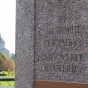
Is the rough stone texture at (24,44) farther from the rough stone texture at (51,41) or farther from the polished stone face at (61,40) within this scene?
the polished stone face at (61,40)

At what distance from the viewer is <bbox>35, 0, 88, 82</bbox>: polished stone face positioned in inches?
379

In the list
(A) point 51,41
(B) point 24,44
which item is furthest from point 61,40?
(B) point 24,44

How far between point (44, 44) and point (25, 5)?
1897 mm

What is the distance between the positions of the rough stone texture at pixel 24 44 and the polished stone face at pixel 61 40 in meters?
0.31

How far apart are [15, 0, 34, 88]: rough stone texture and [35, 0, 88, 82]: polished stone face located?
0.31 m

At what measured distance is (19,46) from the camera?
1175 centimetres

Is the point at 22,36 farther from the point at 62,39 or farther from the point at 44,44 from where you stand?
the point at 62,39

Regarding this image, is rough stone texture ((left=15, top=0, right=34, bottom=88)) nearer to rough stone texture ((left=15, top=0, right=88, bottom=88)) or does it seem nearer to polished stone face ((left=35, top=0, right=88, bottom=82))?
rough stone texture ((left=15, top=0, right=88, bottom=88))

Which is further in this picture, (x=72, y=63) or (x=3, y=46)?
(x=3, y=46)

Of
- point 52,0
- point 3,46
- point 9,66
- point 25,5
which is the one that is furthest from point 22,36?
point 3,46

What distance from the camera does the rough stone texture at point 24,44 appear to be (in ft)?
36.9

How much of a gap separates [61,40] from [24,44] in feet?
6.24

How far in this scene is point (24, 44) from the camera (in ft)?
37.8

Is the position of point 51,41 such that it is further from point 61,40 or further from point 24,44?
point 24,44
